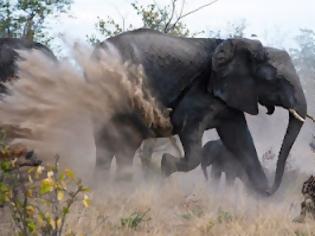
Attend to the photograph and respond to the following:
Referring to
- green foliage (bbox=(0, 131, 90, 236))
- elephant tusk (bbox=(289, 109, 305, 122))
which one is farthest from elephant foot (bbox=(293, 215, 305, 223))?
green foliage (bbox=(0, 131, 90, 236))

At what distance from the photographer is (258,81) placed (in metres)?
10.2

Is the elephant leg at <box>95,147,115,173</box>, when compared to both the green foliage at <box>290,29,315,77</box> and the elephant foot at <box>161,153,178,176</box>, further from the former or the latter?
the green foliage at <box>290,29,315,77</box>

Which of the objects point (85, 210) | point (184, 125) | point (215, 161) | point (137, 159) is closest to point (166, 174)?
point (184, 125)

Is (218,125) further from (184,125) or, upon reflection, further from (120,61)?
(120,61)

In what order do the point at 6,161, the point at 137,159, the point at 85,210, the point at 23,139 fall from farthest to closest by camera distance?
the point at 137,159, the point at 23,139, the point at 85,210, the point at 6,161

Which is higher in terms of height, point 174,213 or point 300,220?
point 300,220

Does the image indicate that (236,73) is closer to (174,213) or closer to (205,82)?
(205,82)

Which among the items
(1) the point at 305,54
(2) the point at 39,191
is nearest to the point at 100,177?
(2) the point at 39,191

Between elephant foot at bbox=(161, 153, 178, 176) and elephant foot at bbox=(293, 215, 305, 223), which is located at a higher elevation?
elephant foot at bbox=(293, 215, 305, 223)

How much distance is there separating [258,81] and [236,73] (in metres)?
0.34

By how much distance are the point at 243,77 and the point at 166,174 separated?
1810 millimetres

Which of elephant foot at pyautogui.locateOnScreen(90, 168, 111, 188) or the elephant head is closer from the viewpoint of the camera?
the elephant head

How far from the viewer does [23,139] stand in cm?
922

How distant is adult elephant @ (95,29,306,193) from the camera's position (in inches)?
387
